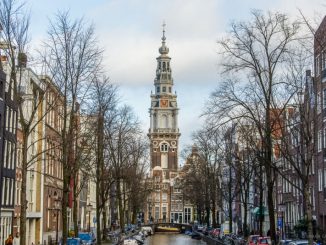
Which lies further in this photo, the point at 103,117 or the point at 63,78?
the point at 103,117

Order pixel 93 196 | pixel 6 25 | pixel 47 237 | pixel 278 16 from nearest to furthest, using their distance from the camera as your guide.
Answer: pixel 6 25, pixel 278 16, pixel 47 237, pixel 93 196

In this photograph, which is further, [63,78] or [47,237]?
[47,237]

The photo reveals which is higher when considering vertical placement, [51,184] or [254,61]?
[254,61]

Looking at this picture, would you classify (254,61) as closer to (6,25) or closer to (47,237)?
(6,25)

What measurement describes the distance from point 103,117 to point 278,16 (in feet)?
74.7

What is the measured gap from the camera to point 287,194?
87375 millimetres

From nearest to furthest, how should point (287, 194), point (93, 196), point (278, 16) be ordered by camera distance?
point (278, 16) → point (287, 194) → point (93, 196)

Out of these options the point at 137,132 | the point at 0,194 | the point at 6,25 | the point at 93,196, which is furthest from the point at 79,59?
the point at 93,196

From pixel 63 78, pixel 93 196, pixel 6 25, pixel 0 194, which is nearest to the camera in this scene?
pixel 6 25

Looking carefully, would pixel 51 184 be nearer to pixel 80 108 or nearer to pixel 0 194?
pixel 0 194

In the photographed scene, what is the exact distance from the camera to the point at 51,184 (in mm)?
72688

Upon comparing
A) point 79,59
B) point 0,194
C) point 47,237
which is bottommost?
point 47,237

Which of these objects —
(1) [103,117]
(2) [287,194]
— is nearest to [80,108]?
(1) [103,117]

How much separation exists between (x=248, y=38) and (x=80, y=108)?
1386 cm
